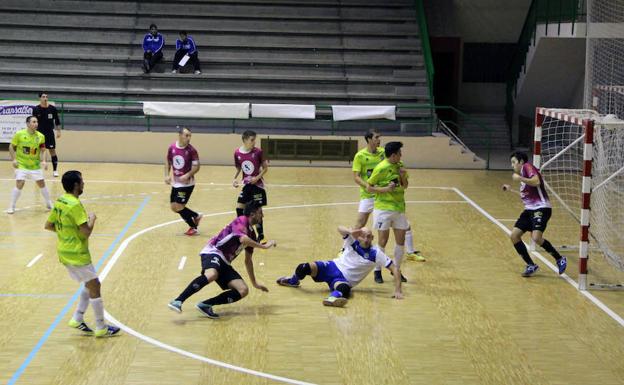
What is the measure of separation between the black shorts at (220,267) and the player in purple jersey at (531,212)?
4.82m

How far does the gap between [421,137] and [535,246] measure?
34.6 ft

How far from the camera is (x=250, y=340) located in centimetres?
1145

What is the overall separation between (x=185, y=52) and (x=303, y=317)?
1889 cm

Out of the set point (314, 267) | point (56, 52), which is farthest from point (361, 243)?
point (56, 52)

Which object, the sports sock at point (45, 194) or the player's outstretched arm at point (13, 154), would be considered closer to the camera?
the player's outstretched arm at point (13, 154)

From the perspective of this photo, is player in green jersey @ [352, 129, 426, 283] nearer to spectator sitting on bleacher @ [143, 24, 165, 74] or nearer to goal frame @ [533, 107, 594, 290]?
goal frame @ [533, 107, 594, 290]

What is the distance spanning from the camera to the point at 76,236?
11133 millimetres

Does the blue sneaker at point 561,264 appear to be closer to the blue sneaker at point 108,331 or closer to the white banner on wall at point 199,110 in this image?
the blue sneaker at point 108,331

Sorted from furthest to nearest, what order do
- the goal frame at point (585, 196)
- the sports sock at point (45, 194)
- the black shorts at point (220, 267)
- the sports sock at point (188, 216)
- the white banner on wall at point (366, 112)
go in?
the white banner on wall at point (366, 112) → the sports sock at point (45, 194) → the sports sock at point (188, 216) → the goal frame at point (585, 196) → the black shorts at point (220, 267)

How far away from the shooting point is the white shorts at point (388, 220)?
13.9 m

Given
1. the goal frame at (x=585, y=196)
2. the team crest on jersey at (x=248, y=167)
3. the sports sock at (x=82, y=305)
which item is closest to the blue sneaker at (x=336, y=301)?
the sports sock at (x=82, y=305)

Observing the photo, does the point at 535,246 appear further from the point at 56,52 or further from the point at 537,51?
the point at 56,52

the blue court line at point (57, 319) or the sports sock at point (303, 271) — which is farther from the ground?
the sports sock at point (303, 271)

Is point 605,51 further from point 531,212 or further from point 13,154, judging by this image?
point 13,154
